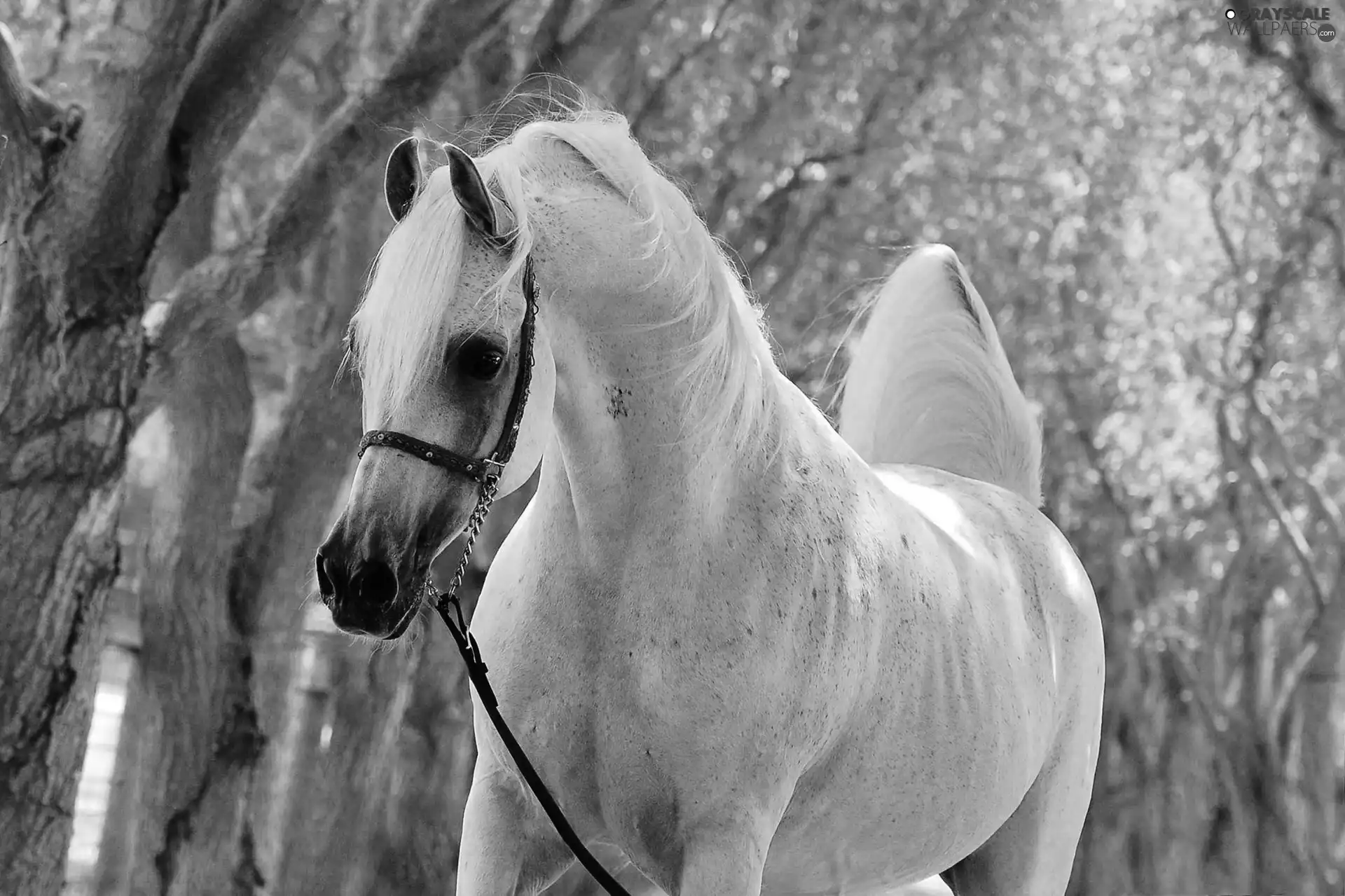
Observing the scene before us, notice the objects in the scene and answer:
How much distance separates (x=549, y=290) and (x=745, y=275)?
0.95 m

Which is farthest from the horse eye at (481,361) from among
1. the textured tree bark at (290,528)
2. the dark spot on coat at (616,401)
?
the textured tree bark at (290,528)

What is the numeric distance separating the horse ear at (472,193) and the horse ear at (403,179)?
0.64 feet

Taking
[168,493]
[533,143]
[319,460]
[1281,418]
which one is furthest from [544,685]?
[1281,418]

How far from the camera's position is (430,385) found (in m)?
2.55

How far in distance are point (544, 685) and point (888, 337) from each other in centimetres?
221

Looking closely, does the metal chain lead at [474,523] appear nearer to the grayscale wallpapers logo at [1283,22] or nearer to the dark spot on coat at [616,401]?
the dark spot on coat at [616,401]

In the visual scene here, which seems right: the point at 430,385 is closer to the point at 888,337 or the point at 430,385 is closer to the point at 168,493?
the point at 888,337

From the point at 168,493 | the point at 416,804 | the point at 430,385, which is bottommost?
the point at 416,804

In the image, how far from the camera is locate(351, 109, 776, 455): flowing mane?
8.39ft

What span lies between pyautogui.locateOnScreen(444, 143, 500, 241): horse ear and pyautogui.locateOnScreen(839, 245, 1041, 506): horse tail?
2304 mm

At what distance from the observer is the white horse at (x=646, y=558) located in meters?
2.57

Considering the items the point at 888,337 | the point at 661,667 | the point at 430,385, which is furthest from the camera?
the point at 888,337

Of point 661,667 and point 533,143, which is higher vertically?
point 533,143

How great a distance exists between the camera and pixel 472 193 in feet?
8.48
